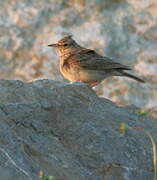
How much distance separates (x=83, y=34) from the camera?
666 inches

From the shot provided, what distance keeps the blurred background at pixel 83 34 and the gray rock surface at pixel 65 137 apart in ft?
23.3

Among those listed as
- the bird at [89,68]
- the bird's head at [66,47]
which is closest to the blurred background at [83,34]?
the bird's head at [66,47]

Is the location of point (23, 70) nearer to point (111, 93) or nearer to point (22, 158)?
point (111, 93)

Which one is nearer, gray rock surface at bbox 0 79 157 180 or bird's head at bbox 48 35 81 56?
gray rock surface at bbox 0 79 157 180

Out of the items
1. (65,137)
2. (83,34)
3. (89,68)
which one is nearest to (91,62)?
(89,68)

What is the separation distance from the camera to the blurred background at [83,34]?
53.4 feet

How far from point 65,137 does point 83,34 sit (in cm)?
889

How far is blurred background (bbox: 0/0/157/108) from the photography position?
16266mm

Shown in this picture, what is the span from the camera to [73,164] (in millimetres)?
7785

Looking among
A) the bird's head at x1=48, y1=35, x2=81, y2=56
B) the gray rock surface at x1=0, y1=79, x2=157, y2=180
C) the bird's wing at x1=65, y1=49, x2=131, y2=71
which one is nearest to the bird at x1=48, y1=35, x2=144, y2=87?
the bird's wing at x1=65, y1=49, x2=131, y2=71

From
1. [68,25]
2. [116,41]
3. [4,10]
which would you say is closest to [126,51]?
[116,41]

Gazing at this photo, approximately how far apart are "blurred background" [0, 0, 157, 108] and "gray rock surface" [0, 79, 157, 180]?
280 inches

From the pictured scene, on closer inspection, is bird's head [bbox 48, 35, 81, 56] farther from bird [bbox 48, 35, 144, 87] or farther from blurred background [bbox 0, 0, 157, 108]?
blurred background [bbox 0, 0, 157, 108]

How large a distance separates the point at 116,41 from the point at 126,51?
0.93 ft
